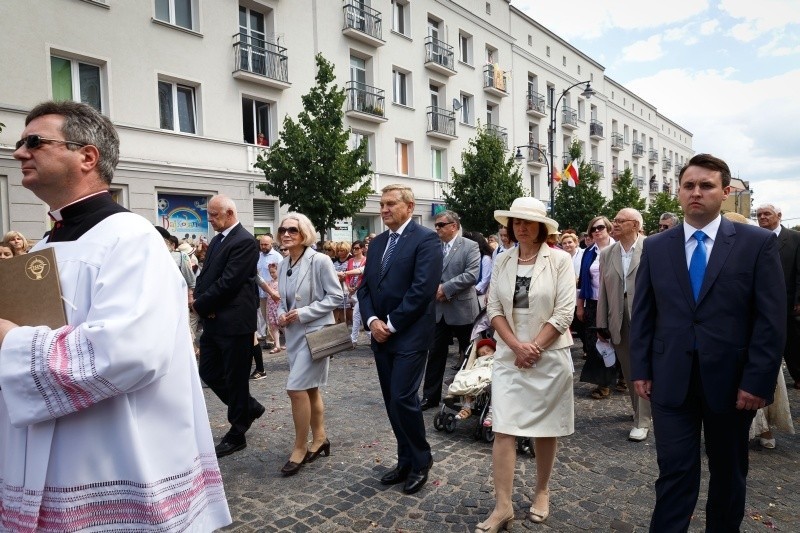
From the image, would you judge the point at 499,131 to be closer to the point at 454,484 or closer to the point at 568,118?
the point at 568,118

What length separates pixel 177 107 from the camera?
52.7ft

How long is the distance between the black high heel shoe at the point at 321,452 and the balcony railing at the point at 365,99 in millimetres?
18355

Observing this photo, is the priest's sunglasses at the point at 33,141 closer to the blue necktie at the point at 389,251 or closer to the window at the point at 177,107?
the blue necktie at the point at 389,251

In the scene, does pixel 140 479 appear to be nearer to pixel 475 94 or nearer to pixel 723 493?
pixel 723 493

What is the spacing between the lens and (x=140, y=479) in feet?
5.40

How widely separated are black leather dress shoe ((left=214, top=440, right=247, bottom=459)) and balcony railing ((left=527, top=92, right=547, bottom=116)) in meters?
31.8

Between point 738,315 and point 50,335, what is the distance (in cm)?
299

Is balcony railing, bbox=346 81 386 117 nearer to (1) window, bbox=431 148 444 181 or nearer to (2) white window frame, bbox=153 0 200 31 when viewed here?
(1) window, bbox=431 148 444 181

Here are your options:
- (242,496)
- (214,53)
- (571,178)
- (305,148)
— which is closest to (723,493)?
(242,496)

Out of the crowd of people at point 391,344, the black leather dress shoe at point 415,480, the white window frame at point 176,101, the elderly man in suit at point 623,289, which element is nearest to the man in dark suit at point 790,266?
the crowd of people at point 391,344

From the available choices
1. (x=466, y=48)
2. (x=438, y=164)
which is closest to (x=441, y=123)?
(x=438, y=164)

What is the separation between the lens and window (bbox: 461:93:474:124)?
28120 mm

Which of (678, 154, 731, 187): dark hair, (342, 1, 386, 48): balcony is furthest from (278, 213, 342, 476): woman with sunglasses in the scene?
(342, 1, 386, 48): balcony

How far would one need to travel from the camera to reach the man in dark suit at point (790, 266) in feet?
17.5
